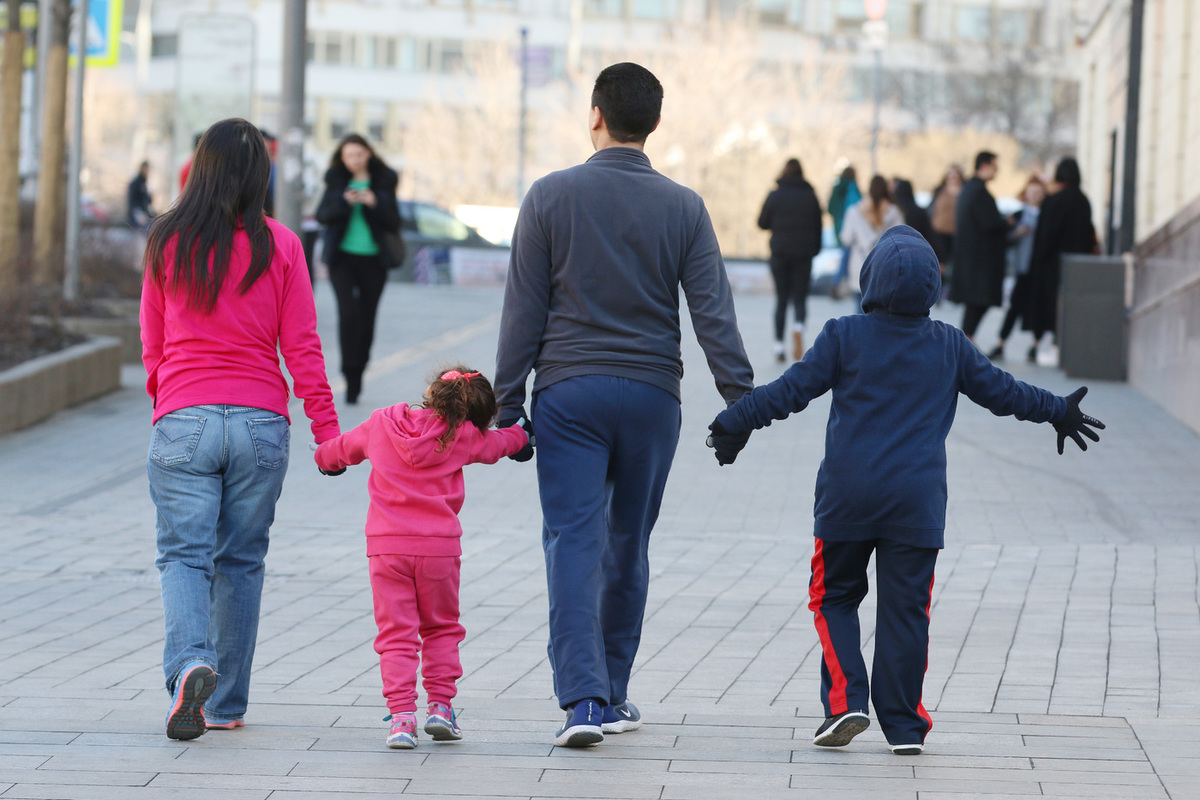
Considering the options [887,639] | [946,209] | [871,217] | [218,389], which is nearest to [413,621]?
[218,389]

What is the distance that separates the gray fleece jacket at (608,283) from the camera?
4.73 metres

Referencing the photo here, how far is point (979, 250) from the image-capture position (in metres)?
16.2

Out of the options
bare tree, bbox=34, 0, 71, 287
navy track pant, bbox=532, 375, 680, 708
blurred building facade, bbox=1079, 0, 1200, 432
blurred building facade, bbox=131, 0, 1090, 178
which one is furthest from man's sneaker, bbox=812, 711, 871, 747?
blurred building facade, bbox=131, 0, 1090, 178

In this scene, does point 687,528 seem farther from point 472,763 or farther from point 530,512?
point 472,763

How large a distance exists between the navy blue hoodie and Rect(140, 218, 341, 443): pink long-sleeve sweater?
1158mm

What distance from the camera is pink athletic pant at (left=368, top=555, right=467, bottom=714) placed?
469 centimetres

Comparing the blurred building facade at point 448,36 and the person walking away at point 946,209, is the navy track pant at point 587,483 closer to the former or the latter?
the person walking away at point 946,209

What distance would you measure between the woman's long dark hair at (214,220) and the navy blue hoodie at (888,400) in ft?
4.45

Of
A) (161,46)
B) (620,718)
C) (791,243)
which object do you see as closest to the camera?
(620,718)

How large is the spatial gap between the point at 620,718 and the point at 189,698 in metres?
1.16

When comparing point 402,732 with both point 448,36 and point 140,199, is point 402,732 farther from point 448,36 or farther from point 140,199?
point 448,36

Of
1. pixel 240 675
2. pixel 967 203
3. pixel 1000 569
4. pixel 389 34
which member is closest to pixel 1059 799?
pixel 240 675

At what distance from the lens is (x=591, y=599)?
475 centimetres

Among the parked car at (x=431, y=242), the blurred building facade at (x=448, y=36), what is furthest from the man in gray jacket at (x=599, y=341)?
the blurred building facade at (x=448, y=36)
